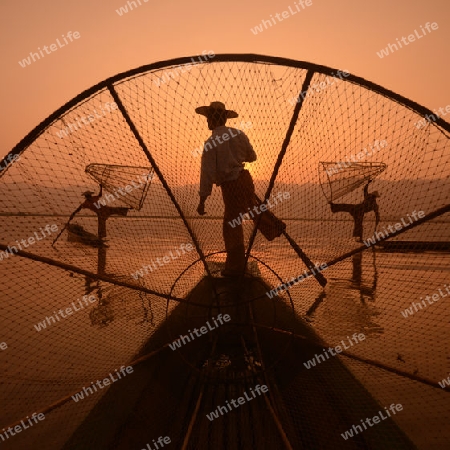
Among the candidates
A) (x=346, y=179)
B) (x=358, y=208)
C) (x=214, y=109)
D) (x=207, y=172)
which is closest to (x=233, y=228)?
(x=207, y=172)

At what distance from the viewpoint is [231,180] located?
11.9 ft

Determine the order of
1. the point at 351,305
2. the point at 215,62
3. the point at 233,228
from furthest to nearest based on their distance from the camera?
the point at 351,305
the point at 233,228
the point at 215,62

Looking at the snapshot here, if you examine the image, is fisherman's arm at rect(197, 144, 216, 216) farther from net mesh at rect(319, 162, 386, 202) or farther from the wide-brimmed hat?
net mesh at rect(319, 162, 386, 202)

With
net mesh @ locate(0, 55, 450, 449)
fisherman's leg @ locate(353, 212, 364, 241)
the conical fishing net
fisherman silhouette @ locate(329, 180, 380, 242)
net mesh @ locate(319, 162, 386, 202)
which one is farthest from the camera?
fisherman's leg @ locate(353, 212, 364, 241)

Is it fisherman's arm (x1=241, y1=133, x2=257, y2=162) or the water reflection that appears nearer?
fisherman's arm (x1=241, y1=133, x2=257, y2=162)

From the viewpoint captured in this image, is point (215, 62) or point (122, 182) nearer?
point (215, 62)

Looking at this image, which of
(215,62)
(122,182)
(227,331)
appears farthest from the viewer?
(122,182)

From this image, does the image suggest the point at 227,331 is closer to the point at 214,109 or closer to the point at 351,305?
the point at 214,109

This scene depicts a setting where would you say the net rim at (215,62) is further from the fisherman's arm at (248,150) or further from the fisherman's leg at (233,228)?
the fisherman's leg at (233,228)

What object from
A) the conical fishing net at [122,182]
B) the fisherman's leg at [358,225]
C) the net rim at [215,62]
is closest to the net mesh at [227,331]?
the net rim at [215,62]

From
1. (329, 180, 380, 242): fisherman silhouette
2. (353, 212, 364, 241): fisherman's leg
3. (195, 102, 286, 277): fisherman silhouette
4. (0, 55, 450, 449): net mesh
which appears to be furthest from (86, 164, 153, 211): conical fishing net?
(353, 212, 364, 241): fisherman's leg

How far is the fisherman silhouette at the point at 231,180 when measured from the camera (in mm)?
3531

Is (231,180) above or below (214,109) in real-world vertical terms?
below

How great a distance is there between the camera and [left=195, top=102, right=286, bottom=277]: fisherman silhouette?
11.6ft
